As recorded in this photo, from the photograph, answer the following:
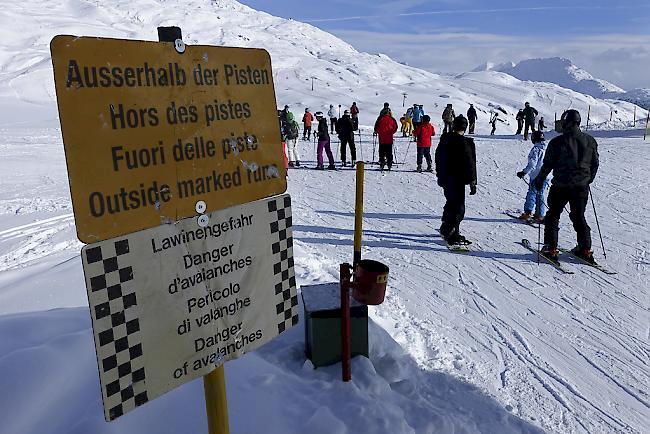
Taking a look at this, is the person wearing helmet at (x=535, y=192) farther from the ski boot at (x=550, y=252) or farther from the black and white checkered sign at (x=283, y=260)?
the black and white checkered sign at (x=283, y=260)

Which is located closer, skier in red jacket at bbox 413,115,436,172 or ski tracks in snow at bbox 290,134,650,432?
ski tracks in snow at bbox 290,134,650,432

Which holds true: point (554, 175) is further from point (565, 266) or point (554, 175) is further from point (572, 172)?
point (565, 266)

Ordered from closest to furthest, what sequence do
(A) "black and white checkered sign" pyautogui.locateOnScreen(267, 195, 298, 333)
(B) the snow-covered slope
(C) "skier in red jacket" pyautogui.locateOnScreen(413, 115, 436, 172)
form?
1. (A) "black and white checkered sign" pyautogui.locateOnScreen(267, 195, 298, 333)
2. (C) "skier in red jacket" pyautogui.locateOnScreen(413, 115, 436, 172)
3. (B) the snow-covered slope

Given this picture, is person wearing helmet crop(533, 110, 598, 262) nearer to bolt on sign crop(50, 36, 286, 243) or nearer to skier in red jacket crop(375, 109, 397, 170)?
bolt on sign crop(50, 36, 286, 243)

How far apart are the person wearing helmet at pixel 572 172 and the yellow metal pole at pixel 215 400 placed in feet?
18.2

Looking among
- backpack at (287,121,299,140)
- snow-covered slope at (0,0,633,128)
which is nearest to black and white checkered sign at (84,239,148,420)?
backpack at (287,121,299,140)

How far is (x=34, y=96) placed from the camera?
3938cm

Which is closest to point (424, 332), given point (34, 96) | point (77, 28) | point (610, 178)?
point (610, 178)

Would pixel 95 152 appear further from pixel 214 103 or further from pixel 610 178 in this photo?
pixel 610 178

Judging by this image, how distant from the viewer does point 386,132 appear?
507 inches

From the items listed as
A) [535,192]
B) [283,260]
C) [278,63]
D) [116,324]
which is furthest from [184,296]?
[278,63]

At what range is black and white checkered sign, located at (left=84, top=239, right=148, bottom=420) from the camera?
1543mm

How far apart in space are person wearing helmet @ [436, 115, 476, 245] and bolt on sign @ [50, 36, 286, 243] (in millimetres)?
4962

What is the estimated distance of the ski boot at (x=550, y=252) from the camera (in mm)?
6457
